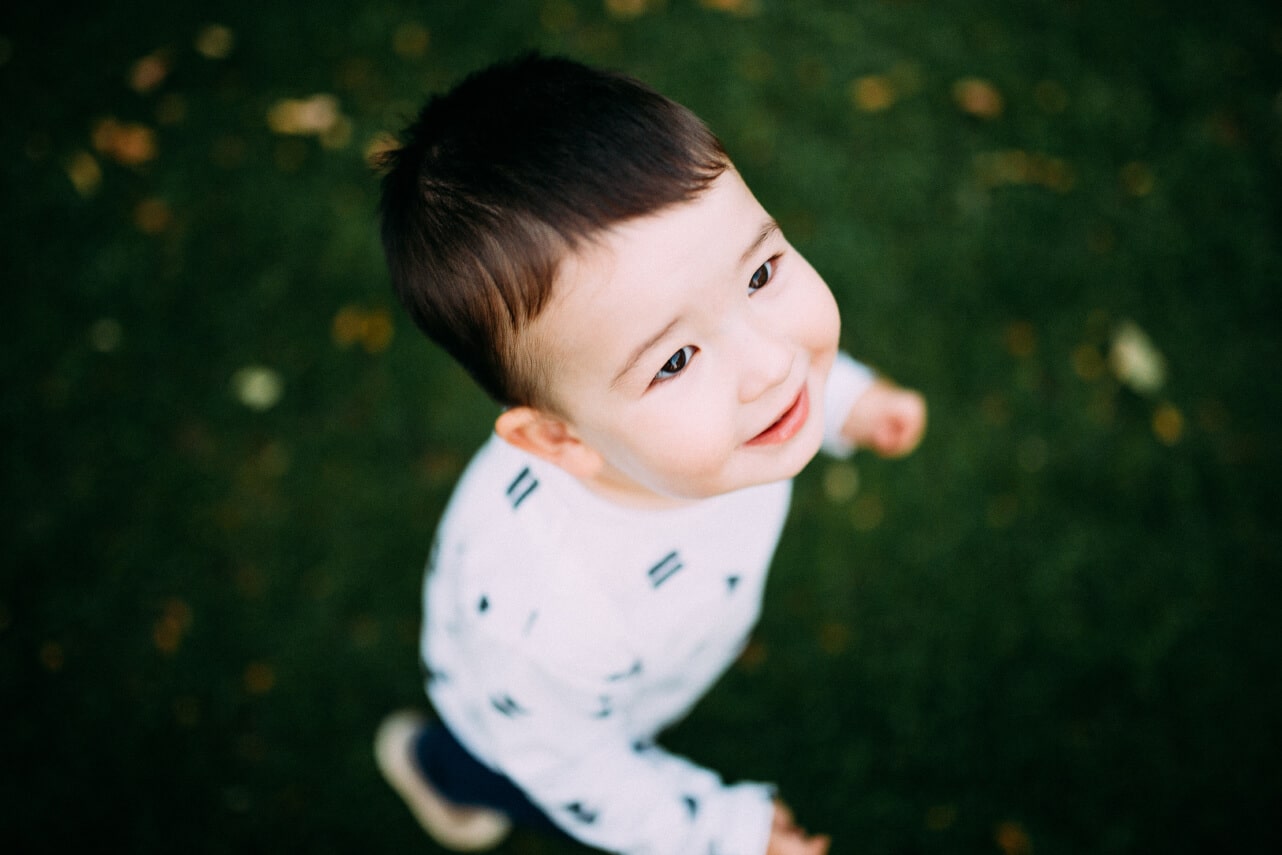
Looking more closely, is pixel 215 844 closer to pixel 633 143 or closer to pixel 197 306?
pixel 197 306

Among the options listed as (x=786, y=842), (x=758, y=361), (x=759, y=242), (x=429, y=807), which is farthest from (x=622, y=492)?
(x=429, y=807)

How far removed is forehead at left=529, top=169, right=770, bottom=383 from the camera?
3.39 feet

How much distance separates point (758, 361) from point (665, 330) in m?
0.14

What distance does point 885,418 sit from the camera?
1828 mm

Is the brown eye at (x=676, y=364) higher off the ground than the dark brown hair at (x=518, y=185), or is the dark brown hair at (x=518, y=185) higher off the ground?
the dark brown hair at (x=518, y=185)

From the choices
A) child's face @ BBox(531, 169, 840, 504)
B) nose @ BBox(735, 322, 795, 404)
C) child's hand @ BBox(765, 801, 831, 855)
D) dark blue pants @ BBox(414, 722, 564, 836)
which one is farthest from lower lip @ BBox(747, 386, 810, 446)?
dark blue pants @ BBox(414, 722, 564, 836)

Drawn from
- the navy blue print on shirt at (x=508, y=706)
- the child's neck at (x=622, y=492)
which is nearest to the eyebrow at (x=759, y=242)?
the child's neck at (x=622, y=492)

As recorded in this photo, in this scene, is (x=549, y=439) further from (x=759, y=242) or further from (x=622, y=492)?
(x=759, y=242)

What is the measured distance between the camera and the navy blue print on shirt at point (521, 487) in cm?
143

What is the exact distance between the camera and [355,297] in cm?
292

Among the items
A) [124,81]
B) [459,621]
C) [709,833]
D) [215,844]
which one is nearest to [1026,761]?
[709,833]

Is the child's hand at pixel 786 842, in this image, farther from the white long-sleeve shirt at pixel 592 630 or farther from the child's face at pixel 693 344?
the child's face at pixel 693 344

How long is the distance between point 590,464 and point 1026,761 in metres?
1.87

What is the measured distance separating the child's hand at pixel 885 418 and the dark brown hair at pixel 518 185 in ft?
2.72
